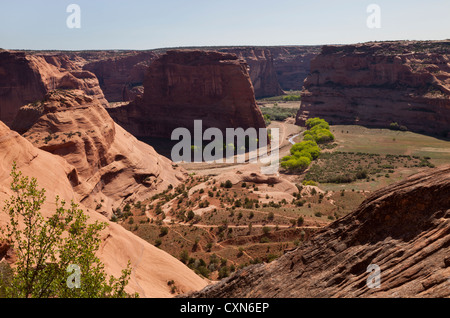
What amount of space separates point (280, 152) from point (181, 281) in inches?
2330

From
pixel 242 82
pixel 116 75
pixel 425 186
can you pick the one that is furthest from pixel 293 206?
pixel 116 75

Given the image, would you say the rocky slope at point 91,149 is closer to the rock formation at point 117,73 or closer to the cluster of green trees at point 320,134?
the cluster of green trees at point 320,134

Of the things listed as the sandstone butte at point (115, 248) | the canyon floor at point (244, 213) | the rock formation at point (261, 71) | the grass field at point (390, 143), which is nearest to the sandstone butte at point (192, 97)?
the canyon floor at point (244, 213)

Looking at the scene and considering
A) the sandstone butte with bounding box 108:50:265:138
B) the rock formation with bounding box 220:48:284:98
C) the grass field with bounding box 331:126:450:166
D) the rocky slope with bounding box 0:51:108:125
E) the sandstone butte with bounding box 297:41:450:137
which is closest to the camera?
the grass field with bounding box 331:126:450:166

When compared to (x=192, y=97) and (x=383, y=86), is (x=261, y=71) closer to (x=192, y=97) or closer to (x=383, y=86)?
(x=383, y=86)

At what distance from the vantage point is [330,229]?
15383 millimetres

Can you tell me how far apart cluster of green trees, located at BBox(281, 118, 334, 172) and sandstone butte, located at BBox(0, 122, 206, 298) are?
42231 mm

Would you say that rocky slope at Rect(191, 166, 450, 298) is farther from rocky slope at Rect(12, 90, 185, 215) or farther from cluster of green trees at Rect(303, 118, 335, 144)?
cluster of green trees at Rect(303, 118, 335, 144)

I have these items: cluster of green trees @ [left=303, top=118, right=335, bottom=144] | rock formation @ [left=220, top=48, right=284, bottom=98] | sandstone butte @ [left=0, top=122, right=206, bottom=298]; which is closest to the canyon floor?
sandstone butte @ [left=0, top=122, right=206, bottom=298]

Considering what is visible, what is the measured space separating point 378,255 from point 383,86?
345 ft

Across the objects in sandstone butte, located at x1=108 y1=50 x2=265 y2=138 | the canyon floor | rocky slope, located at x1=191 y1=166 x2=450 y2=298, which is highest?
sandstone butte, located at x1=108 y1=50 x2=265 y2=138

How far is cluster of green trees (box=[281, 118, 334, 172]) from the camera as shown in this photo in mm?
64312

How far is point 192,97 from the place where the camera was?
84.9 m
